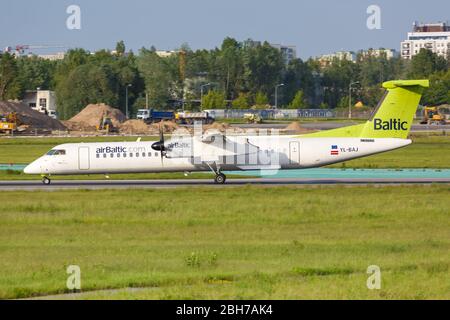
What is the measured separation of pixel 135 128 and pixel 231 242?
7905 cm

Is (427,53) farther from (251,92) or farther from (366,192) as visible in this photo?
(366,192)

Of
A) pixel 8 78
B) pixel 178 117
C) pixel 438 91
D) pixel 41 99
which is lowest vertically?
pixel 178 117

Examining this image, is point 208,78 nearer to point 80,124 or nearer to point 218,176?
point 80,124

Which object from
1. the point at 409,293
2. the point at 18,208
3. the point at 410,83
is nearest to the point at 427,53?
the point at 410,83

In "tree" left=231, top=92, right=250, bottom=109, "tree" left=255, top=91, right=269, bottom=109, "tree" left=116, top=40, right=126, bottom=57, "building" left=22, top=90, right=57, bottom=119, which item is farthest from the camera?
"tree" left=116, top=40, right=126, bottom=57

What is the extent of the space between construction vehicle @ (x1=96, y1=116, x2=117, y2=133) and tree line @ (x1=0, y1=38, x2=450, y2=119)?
26.5m

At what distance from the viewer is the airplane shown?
4188 centimetres

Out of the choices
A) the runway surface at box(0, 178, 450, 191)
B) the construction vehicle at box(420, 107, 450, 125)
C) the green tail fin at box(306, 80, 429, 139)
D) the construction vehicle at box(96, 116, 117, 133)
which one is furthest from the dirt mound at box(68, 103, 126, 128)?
the green tail fin at box(306, 80, 429, 139)

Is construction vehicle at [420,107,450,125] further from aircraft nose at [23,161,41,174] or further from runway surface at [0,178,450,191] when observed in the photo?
aircraft nose at [23,161,41,174]

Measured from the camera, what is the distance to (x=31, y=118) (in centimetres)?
11025

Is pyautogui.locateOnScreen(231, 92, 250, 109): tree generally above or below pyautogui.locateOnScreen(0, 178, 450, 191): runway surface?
above

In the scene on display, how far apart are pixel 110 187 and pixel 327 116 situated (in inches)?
4728

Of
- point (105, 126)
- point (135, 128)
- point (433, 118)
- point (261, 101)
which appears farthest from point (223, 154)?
point (261, 101)

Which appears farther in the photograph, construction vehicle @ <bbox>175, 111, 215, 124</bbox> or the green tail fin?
construction vehicle @ <bbox>175, 111, 215, 124</bbox>
